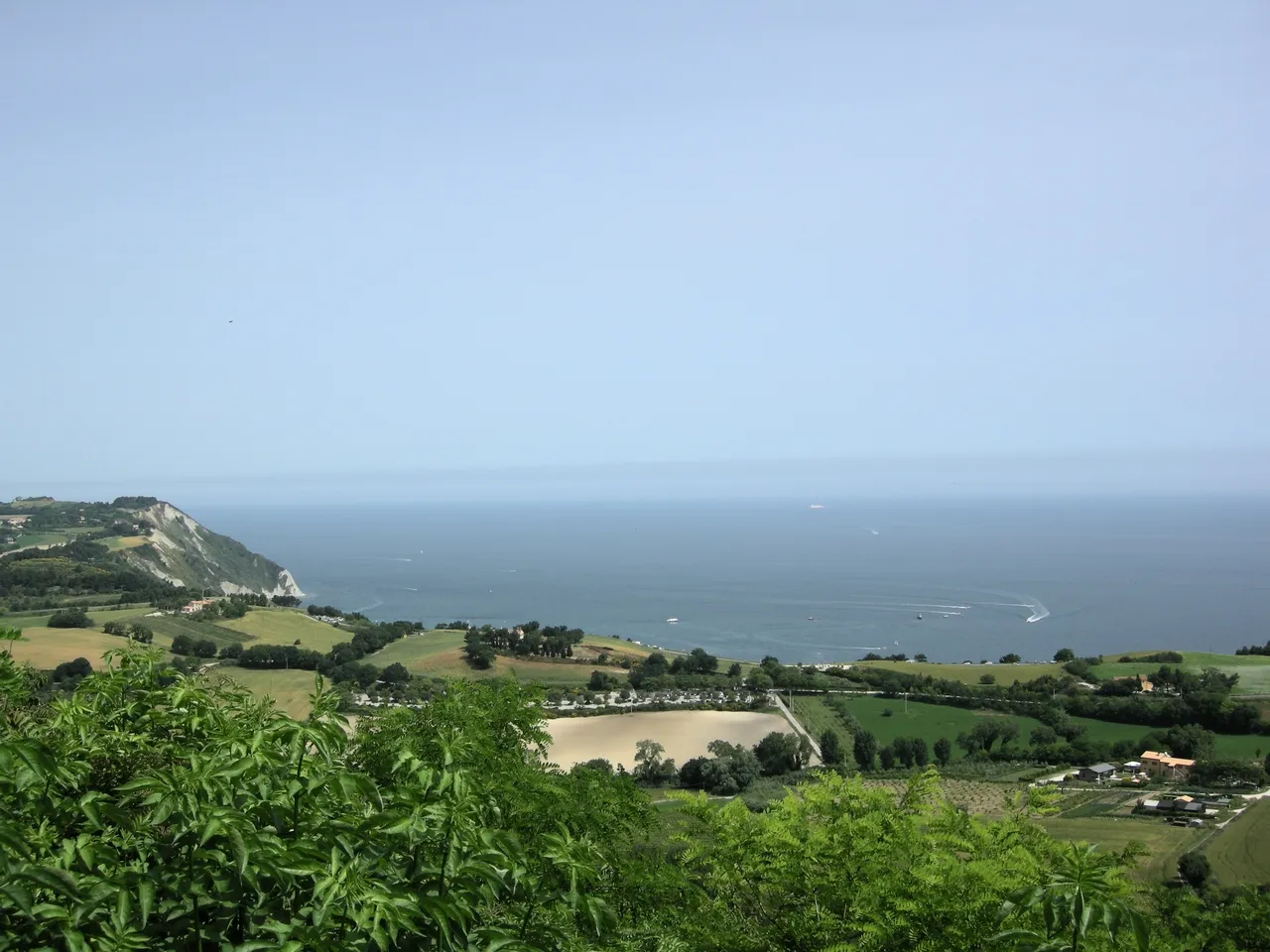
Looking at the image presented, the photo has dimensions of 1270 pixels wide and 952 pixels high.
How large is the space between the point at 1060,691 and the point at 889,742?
44.3 feet

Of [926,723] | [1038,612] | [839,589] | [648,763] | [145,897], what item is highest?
[145,897]

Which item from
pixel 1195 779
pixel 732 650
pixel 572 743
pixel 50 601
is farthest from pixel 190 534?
pixel 1195 779

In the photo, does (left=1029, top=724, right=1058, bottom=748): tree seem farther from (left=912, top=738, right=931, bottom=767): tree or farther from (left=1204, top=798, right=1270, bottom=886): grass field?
(left=1204, top=798, right=1270, bottom=886): grass field

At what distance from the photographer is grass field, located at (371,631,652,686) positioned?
48.9 m

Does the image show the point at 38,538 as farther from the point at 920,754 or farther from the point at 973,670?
the point at 973,670

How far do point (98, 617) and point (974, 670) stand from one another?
160 feet

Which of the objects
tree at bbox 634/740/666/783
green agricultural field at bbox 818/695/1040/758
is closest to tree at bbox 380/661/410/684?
tree at bbox 634/740/666/783

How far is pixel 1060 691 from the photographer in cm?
4769

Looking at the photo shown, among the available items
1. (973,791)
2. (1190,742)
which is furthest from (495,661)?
(1190,742)

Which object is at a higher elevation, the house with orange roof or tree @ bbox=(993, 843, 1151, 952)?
tree @ bbox=(993, 843, 1151, 952)

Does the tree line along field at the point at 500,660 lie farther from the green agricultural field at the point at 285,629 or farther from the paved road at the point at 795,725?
the paved road at the point at 795,725

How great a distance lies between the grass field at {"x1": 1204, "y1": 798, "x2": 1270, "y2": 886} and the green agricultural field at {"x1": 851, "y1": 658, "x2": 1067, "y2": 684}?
22.7 meters

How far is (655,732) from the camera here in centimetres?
3794

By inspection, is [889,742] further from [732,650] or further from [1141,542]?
[1141,542]
